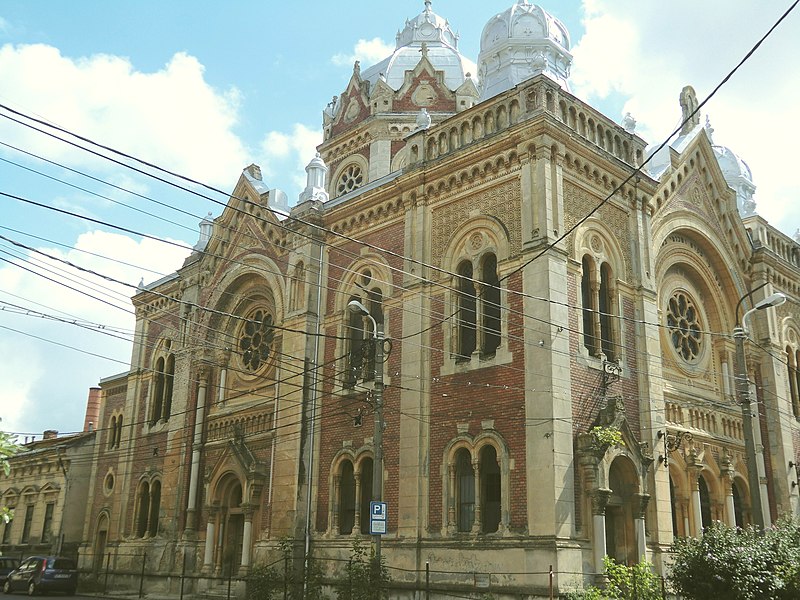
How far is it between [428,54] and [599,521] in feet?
77.5

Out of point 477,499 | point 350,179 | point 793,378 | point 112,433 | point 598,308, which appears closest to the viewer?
point 477,499

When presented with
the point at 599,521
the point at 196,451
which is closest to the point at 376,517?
the point at 599,521

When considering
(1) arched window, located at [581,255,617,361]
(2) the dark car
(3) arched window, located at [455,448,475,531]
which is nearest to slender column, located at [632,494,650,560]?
(1) arched window, located at [581,255,617,361]

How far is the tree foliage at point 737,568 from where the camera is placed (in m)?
15.0

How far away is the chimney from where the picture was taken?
44.1 m

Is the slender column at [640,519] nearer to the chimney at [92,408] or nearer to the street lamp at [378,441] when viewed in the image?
the street lamp at [378,441]

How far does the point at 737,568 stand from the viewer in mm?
15117

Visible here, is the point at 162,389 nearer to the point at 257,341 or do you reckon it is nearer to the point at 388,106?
the point at 257,341

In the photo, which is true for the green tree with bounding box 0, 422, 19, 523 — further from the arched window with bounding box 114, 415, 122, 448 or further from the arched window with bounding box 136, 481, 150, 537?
the arched window with bounding box 114, 415, 122, 448

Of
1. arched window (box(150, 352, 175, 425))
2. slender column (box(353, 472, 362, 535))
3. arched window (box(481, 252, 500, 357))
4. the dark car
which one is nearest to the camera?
arched window (box(481, 252, 500, 357))

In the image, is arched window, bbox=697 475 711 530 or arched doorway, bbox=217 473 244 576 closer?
arched window, bbox=697 475 711 530

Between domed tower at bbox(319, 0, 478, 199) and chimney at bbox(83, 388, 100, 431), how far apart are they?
19.9 m

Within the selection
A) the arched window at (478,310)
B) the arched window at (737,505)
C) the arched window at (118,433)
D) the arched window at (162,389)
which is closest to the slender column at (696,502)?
the arched window at (737,505)

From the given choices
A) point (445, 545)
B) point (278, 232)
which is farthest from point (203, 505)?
point (445, 545)
